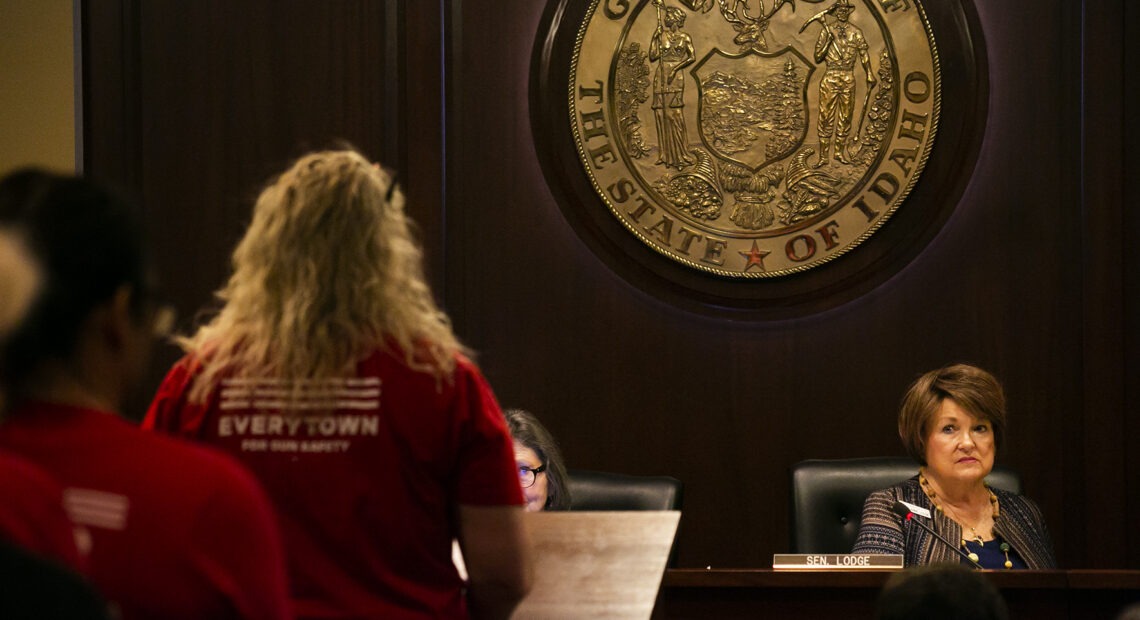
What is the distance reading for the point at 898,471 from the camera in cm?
390

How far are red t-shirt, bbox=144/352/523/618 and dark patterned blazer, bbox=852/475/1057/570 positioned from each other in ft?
6.50

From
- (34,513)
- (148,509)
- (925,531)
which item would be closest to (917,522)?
(925,531)

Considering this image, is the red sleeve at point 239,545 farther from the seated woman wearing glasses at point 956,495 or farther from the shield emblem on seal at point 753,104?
the shield emblem on seal at point 753,104

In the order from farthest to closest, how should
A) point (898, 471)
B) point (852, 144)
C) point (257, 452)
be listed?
point (852, 144) → point (898, 471) → point (257, 452)

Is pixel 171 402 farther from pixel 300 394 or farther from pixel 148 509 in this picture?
pixel 148 509

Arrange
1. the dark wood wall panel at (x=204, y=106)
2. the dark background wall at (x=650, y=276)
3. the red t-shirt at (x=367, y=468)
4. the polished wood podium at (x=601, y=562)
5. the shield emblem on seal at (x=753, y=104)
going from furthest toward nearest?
the dark wood wall panel at (x=204, y=106), the shield emblem on seal at (x=753, y=104), the dark background wall at (x=650, y=276), the polished wood podium at (x=601, y=562), the red t-shirt at (x=367, y=468)

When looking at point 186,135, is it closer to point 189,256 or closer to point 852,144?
point 189,256

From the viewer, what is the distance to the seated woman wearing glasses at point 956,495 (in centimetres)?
367

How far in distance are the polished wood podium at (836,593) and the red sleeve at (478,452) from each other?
3.49ft

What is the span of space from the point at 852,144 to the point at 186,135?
2207 millimetres

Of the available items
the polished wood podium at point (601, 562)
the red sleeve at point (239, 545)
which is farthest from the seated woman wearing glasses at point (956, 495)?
the red sleeve at point (239, 545)

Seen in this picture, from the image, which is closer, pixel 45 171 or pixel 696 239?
pixel 45 171

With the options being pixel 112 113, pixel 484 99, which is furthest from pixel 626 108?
pixel 112 113

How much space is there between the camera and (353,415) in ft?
6.09
